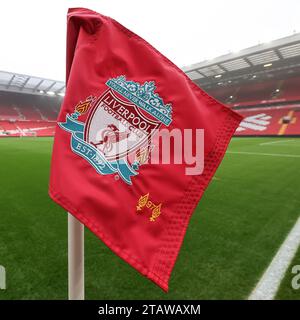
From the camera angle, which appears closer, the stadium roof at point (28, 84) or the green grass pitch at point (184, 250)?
the green grass pitch at point (184, 250)

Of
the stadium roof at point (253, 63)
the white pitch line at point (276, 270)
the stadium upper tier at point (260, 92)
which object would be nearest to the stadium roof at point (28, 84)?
the stadium roof at point (253, 63)

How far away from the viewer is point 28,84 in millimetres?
31234

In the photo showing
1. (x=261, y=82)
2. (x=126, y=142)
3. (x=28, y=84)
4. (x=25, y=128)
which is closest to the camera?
(x=126, y=142)

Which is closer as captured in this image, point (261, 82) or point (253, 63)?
point (253, 63)

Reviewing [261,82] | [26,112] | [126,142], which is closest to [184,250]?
[126,142]

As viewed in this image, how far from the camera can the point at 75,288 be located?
0.95 meters

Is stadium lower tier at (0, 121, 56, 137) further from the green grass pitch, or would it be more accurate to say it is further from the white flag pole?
the white flag pole

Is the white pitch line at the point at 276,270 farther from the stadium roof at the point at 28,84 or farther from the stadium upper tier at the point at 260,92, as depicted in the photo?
the stadium roof at the point at 28,84

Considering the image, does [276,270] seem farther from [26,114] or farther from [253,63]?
[26,114]

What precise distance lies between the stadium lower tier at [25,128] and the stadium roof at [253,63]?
818 inches

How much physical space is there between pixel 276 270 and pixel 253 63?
83.0ft

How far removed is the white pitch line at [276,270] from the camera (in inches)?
60.8

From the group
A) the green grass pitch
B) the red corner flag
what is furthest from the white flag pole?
the green grass pitch
